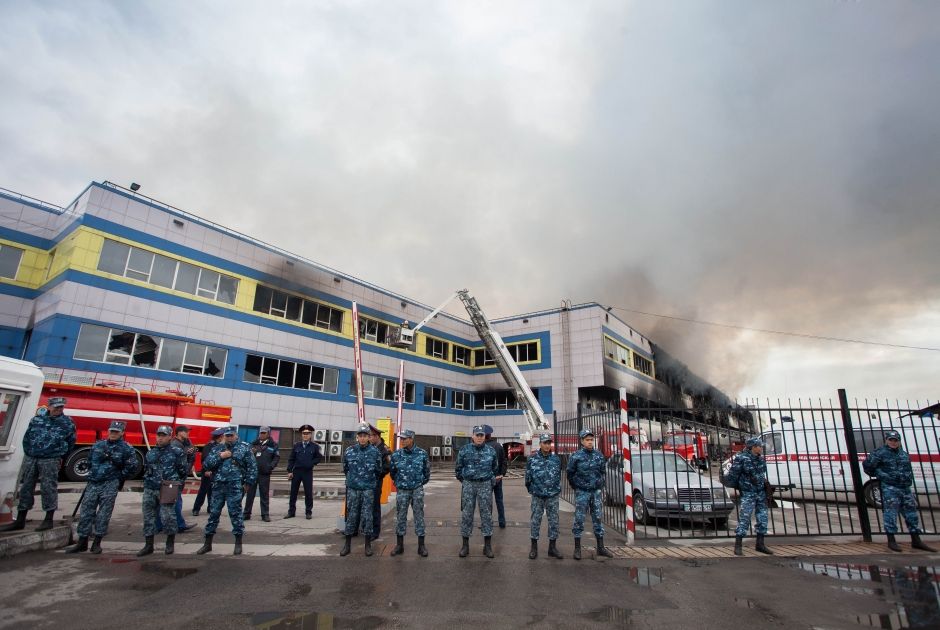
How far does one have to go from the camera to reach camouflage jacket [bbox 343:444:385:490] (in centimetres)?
739

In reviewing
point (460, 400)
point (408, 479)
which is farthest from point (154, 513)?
point (460, 400)

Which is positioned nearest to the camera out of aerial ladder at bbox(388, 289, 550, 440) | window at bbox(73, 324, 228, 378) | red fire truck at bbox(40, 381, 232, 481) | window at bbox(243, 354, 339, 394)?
red fire truck at bbox(40, 381, 232, 481)

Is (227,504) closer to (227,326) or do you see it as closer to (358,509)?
(358,509)

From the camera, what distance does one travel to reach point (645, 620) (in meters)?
4.43

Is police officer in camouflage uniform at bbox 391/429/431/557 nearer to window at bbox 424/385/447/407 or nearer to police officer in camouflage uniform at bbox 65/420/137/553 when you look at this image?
police officer in camouflage uniform at bbox 65/420/137/553

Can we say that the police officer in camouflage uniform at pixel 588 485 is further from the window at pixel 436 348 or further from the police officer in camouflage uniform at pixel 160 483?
the window at pixel 436 348

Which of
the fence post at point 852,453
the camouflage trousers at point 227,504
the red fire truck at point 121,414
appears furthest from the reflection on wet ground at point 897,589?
the red fire truck at point 121,414

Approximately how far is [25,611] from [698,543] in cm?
909

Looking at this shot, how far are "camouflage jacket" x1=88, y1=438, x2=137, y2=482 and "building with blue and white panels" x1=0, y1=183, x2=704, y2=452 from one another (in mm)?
13167

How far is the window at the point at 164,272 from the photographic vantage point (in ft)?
67.2

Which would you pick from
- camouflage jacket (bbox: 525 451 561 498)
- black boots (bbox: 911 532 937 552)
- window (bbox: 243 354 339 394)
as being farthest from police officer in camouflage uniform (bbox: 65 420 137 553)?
window (bbox: 243 354 339 394)

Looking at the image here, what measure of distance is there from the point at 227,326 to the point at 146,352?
3.86 metres

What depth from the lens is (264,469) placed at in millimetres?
10055

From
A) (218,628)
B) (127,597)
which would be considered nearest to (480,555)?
(218,628)
